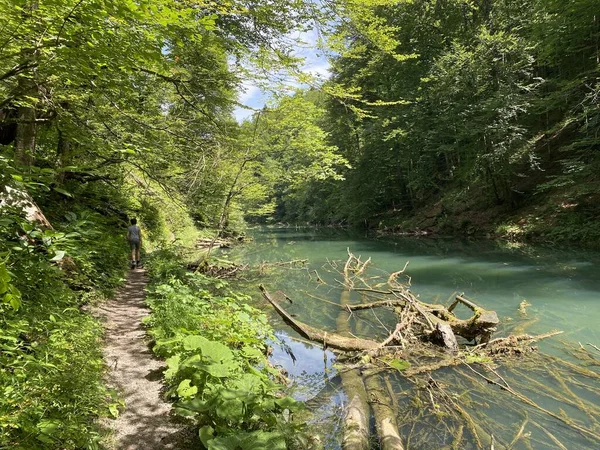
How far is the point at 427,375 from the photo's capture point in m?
5.07

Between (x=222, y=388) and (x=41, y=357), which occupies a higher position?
(x=41, y=357)

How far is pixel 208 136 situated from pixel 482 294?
7.84 meters

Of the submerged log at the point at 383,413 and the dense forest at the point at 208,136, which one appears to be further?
the submerged log at the point at 383,413

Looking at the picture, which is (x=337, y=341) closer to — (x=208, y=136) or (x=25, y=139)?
(x=208, y=136)

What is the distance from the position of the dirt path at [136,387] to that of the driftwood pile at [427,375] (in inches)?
66.0

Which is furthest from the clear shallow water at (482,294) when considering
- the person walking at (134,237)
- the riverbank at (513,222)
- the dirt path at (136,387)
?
the person walking at (134,237)

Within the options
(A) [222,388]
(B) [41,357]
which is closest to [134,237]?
(B) [41,357]

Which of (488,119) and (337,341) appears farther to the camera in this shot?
(488,119)

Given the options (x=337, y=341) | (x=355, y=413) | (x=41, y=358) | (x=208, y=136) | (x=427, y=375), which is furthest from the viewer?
(x=208, y=136)

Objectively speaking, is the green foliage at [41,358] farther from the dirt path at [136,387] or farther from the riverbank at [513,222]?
the riverbank at [513,222]

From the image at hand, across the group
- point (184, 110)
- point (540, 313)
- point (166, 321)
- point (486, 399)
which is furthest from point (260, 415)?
point (540, 313)

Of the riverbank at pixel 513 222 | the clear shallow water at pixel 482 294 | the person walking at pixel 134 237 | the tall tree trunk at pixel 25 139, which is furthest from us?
the riverbank at pixel 513 222

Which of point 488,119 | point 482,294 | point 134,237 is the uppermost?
point 488,119

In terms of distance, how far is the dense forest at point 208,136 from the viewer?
2857mm
